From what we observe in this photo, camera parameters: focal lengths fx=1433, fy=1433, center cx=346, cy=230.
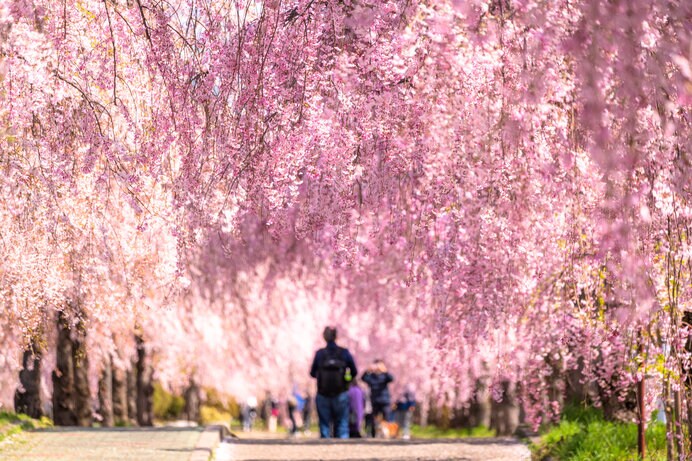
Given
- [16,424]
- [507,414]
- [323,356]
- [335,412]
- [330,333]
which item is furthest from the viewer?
[507,414]

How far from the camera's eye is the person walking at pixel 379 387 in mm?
27812

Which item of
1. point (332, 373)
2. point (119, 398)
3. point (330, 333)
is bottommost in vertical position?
point (119, 398)

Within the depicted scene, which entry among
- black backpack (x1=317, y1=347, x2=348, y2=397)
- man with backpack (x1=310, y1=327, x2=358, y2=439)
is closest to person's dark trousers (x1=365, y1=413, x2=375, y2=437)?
man with backpack (x1=310, y1=327, x2=358, y2=439)

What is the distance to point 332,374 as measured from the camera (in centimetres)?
2100

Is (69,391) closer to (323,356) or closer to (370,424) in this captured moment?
(370,424)

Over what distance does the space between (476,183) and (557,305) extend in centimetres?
363

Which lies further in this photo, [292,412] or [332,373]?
[292,412]

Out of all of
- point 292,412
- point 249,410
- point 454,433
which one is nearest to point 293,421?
point 292,412

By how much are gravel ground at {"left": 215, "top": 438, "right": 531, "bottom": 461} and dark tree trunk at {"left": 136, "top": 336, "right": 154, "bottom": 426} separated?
1440cm

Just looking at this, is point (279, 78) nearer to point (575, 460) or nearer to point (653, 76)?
point (653, 76)

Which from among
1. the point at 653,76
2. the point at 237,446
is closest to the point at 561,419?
the point at 237,446

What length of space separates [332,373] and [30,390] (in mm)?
→ 7285

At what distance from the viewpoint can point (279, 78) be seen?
11141mm

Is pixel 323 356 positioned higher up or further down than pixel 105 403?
higher up
